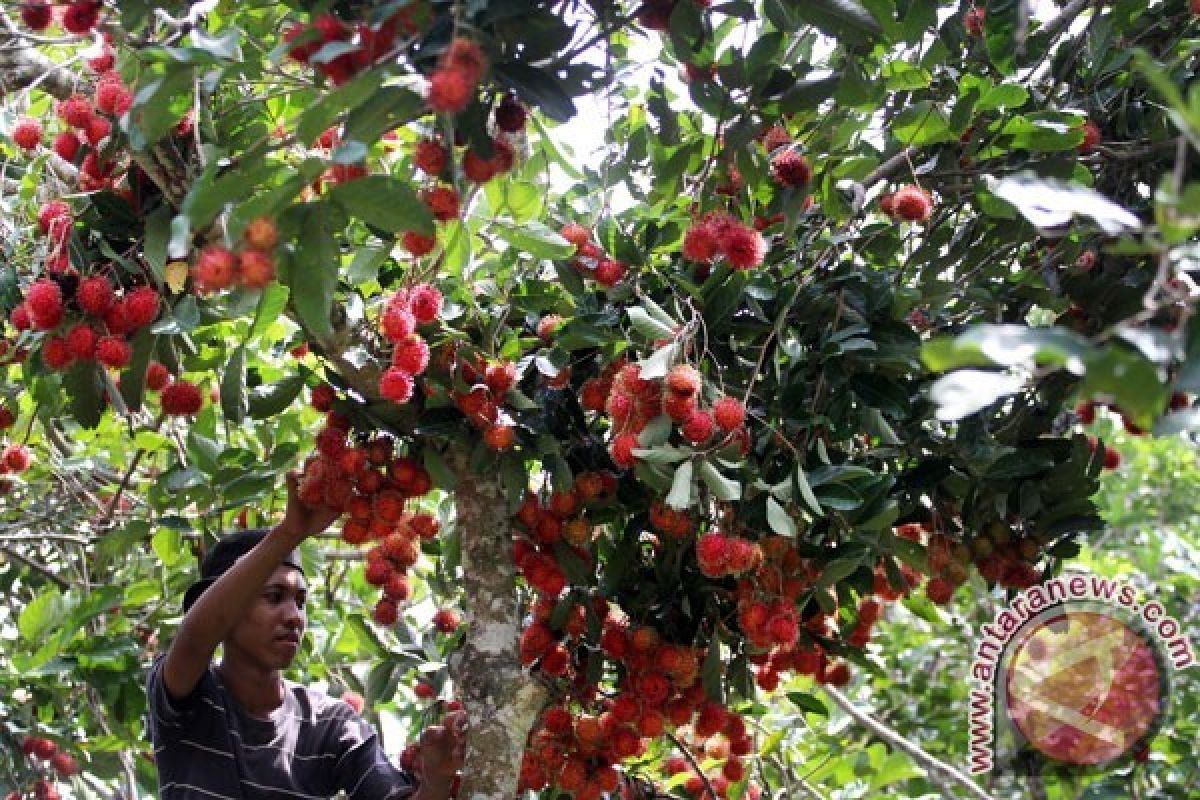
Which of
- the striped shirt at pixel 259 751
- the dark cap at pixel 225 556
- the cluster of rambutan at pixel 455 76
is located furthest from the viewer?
the dark cap at pixel 225 556

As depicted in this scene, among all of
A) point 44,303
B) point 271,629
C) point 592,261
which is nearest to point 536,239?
point 592,261

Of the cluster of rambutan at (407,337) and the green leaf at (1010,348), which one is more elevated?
the green leaf at (1010,348)

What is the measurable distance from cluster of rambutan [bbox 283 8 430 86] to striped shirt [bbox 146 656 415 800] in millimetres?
1497

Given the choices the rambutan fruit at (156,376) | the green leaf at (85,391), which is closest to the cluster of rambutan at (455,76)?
the green leaf at (85,391)

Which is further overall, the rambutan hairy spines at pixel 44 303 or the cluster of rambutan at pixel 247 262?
the rambutan hairy spines at pixel 44 303

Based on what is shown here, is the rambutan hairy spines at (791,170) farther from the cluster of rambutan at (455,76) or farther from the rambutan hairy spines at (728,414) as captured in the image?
the cluster of rambutan at (455,76)

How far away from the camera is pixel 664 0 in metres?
2.04

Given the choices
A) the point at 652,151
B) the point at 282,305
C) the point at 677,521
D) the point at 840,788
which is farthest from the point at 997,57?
the point at 840,788

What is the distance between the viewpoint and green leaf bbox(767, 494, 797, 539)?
90.3 inches

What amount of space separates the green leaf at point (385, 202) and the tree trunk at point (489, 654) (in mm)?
880

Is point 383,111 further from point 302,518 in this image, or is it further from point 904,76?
point 904,76

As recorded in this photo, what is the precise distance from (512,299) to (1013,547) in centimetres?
112

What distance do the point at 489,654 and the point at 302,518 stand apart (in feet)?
1.40

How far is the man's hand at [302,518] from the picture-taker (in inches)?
104
